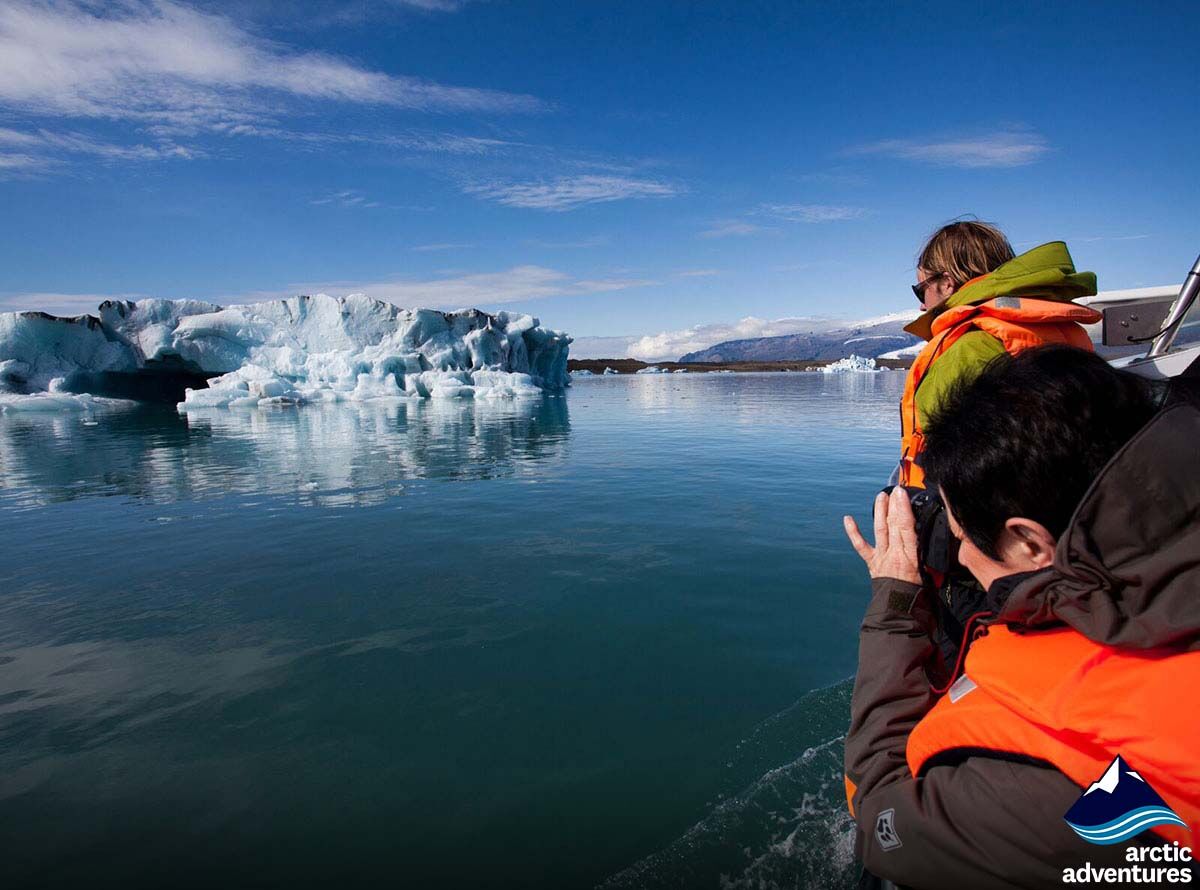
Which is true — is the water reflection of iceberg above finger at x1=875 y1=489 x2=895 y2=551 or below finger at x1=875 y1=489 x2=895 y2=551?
below

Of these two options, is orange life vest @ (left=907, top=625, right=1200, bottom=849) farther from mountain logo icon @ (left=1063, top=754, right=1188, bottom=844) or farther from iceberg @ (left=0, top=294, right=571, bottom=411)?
iceberg @ (left=0, top=294, right=571, bottom=411)

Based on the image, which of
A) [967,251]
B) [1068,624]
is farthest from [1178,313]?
[1068,624]

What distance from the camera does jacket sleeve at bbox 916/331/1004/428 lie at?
7.35 ft

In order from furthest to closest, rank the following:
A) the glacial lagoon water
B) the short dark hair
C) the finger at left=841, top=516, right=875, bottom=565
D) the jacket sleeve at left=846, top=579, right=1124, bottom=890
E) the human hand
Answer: the glacial lagoon water < the finger at left=841, top=516, right=875, bottom=565 < the human hand < the short dark hair < the jacket sleeve at left=846, top=579, right=1124, bottom=890

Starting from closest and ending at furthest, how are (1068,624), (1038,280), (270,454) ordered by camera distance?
(1068,624) < (1038,280) < (270,454)

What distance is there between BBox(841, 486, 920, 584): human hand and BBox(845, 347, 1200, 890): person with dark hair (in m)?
0.18

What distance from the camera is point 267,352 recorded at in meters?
39.5

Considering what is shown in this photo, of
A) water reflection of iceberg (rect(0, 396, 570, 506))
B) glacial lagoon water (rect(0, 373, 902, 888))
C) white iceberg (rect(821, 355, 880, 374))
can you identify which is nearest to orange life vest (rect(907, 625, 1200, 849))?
glacial lagoon water (rect(0, 373, 902, 888))

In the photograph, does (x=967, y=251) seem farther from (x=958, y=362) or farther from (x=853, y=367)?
(x=853, y=367)

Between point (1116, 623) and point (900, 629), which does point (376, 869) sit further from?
point (1116, 623)

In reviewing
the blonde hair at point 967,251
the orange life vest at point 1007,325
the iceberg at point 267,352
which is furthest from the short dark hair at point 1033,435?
the iceberg at point 267,352

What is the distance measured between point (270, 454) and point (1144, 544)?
1783 cm

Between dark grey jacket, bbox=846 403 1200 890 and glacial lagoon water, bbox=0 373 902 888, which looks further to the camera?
glacial lagoon water, bbox=0 373 902 888

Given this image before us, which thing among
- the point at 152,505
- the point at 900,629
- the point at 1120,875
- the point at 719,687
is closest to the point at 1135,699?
the point at 1120,875
